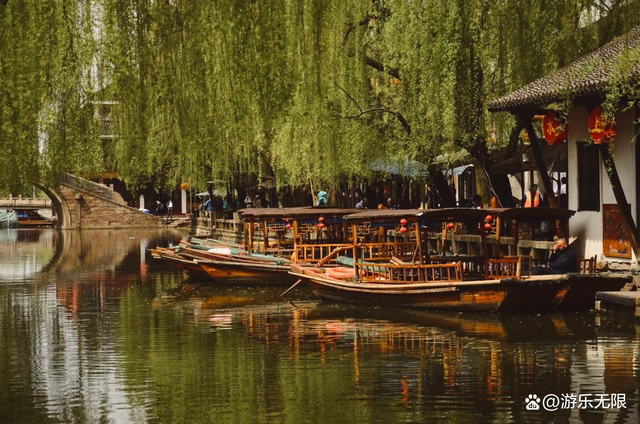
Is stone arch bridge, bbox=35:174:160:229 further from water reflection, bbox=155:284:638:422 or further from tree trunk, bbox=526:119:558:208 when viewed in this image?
tree trunk, bbox=526:119:558:208

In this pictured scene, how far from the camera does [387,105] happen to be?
26719mm

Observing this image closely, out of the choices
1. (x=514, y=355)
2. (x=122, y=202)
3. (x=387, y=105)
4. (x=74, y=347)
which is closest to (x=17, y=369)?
(x=74, y=347)

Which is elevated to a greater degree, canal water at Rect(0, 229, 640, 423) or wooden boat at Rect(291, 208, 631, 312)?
wooden boat at Rect(291, 208, 631, 312)

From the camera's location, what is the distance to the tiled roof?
1852 centimetres

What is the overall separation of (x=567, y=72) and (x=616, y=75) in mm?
1651

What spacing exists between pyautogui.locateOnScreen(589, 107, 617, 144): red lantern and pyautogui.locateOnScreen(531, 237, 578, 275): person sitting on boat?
6.17ft

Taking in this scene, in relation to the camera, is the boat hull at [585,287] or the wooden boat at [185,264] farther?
the wooden boat at [185,264]

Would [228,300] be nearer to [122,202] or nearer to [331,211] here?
[331,211]

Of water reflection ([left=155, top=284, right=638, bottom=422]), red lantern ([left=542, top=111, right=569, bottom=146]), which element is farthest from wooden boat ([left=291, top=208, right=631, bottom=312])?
red lantern ([left=542, top=111, right=569, bottom=146])

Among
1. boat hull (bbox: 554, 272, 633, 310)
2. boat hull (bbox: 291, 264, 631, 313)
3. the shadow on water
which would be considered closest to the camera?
boat hull (bbox: 554, 272, 633, 310)

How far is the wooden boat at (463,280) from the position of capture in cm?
1967

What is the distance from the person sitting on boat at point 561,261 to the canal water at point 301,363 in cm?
108

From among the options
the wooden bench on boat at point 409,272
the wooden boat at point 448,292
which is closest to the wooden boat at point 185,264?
the wooden boat at point 448,292

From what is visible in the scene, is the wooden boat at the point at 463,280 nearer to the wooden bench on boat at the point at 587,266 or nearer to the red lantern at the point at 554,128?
the wooden bench on boat at the point at 587,266
